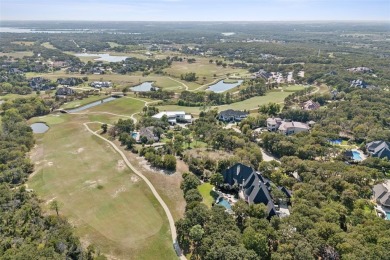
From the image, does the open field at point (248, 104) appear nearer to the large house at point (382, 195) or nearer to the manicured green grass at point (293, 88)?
the manicured green grass at point (293, 88)

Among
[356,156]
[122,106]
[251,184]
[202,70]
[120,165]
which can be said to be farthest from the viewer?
[202,70]

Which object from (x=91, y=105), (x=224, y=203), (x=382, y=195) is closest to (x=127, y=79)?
(x=91, y=105)

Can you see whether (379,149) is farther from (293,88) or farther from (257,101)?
(293,88)

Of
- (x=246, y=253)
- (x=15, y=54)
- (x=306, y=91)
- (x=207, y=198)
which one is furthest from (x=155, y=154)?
(x=15, y=54)

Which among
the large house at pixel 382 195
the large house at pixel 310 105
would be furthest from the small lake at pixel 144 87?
the large house at pixel 382 195

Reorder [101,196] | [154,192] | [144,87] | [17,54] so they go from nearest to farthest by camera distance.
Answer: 1. [101,196]
2. [154,192]
3. [144,87]
4. [17,54]

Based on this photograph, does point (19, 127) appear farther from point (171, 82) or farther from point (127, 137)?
point (171, 82)
